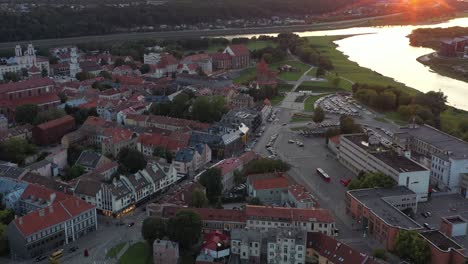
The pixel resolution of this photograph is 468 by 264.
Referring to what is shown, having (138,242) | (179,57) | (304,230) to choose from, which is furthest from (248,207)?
(179,57)

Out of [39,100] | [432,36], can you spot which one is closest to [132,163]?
[39,100]

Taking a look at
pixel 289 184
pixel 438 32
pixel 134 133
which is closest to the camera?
pixel 289 184

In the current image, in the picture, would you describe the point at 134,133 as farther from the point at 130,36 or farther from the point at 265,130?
the point at 130,36

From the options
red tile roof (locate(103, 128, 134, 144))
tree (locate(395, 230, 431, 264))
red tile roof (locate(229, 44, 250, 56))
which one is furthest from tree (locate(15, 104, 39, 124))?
red tile roof (locate(229, 44, 250, 56))

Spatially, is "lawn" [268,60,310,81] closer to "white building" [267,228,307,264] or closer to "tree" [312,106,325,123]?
"tree" [312,106,325,123]

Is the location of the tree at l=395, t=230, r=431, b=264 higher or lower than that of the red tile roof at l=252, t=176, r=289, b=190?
lower

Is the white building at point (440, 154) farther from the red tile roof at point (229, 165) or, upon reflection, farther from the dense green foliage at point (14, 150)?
the dense green foliage at point (14, 150)
